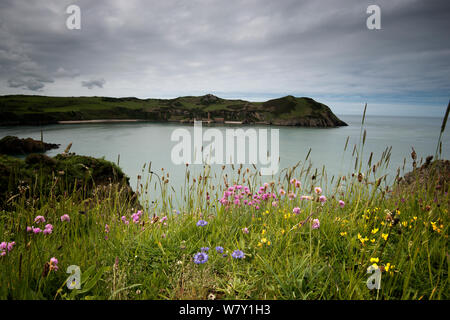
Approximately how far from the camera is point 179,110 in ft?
290

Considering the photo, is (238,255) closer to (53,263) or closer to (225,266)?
(225,266)

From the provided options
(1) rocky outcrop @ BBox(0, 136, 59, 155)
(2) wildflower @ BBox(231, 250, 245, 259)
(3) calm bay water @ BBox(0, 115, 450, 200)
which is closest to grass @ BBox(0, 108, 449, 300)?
(2) wildflower @ BBox(231, 250, 245, 259)

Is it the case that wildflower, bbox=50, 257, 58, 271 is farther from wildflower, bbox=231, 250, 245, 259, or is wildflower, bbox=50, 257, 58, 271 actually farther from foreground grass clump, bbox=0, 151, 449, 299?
wildflower, bbox=231, 250, 245, 259

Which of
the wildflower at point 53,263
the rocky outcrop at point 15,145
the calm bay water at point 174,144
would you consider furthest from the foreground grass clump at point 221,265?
the rocky outcrop at point 15,145

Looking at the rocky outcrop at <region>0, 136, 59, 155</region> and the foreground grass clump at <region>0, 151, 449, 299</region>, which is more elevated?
the rocky outcrop at <region>0, 136, 59, 155</region>

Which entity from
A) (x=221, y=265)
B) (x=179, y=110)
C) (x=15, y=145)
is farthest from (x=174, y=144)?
(x=179, y=110)

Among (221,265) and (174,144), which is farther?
(174,144)

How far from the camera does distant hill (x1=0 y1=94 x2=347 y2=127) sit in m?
69.0

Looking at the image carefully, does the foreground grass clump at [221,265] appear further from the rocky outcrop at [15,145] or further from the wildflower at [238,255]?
the rocky outcrop at [15,145]

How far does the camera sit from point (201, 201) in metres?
3.76

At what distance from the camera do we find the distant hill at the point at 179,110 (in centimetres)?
6900

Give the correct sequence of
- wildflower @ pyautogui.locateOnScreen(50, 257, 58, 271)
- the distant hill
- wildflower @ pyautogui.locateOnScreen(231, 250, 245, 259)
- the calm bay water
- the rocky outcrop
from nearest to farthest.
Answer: wildflower @ pyautogui.locateOnScreen(50, 257, 58, 271) → wildflower @ pyautogui.locateOnScreen(231, 250, 245, 259) → the rocky outcrop → the calm bay water → the distant hill
